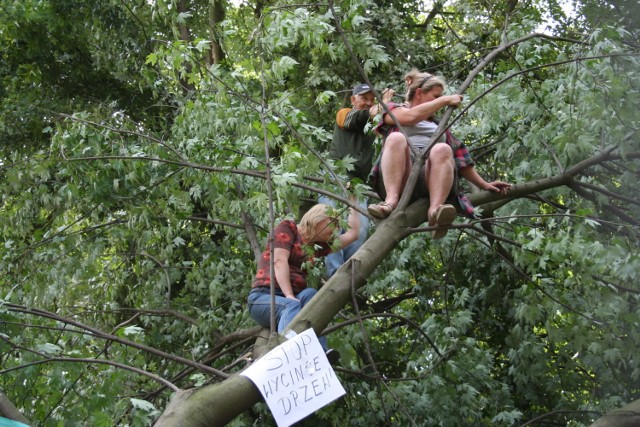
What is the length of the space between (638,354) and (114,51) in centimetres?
587

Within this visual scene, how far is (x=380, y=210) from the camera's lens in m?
3.88

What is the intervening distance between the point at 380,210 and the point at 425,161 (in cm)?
35

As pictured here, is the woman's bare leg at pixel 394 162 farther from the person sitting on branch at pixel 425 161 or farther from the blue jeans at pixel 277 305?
the blue jeans at pixel 277 305

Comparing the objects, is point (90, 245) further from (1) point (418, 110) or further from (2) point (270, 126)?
(1) point (418, 110)

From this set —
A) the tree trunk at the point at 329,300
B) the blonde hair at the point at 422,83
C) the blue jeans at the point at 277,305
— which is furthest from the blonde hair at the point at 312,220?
the blonde hair at the point at 422,83

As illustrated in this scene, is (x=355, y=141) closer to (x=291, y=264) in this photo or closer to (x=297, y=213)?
(x=297, y=213)

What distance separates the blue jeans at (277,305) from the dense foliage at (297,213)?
0.24 metres

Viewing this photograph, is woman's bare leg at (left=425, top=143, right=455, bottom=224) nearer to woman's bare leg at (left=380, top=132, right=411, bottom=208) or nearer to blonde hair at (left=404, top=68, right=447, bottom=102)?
woman's bare leg at (left=380, top=132, right=411, bottom=208)

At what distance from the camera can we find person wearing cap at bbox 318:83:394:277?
523 centimetres

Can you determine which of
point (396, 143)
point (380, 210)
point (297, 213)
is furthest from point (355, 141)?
point (380, 210)

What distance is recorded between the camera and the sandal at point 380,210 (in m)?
3.86

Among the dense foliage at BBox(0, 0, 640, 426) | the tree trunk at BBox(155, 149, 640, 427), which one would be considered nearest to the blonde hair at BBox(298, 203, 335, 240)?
the dense foliage at BBox(0, 0, 640, 426)

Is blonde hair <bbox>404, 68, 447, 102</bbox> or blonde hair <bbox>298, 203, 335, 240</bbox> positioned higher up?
blonde hair <bbox>404, 68, 447, 102</bbox>

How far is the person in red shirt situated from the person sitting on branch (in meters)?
0.34
